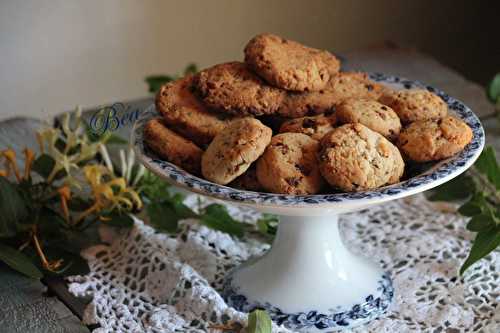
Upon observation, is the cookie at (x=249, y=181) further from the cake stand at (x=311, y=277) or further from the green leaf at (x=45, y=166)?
the green leaf at (x=45, y=166)

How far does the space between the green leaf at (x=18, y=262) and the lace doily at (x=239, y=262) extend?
0.04 metres

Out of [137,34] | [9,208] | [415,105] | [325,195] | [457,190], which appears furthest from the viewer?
[137,34]

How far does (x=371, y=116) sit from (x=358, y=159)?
7 cm

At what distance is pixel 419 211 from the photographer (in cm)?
103

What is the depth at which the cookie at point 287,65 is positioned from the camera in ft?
2.56

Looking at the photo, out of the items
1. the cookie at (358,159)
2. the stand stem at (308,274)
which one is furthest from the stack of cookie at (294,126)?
the stand stem at (308,274)

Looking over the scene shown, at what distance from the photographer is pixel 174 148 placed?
78cm

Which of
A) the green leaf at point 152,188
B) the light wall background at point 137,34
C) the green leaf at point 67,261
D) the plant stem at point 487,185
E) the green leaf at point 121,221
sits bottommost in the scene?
the light wall background at point 137,34

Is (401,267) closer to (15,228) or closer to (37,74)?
(15,228)

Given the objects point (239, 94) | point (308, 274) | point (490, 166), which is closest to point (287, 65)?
point (239, 94)

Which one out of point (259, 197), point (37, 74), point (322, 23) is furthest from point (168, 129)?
point (322, 23)

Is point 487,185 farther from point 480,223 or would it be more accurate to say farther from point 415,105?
point 415,105

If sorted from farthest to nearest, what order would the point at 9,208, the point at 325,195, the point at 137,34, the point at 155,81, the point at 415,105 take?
1. the point at 137,34
2. the point at 155,81
3. the point at 9,208
4. the point at 415,105
5. the point at 325,195

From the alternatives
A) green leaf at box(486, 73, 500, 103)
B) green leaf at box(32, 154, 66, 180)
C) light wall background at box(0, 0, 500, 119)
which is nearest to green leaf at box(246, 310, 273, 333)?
green leaf at box(32, 154, 66, 180)
